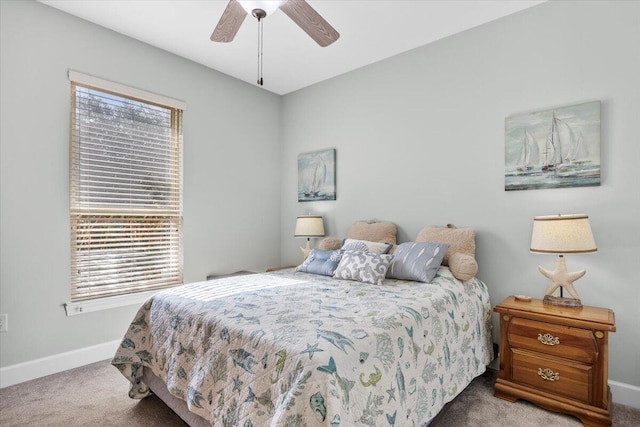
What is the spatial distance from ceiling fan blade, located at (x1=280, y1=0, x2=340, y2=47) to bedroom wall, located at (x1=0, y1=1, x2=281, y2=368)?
1.82m

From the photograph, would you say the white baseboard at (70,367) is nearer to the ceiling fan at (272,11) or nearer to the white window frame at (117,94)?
the white window frame at (117,94)

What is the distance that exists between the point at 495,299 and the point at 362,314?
1.58m

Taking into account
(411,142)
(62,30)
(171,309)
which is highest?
(62,30)

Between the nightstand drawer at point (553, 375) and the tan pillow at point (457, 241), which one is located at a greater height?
the tan pillow at point (457, 241)

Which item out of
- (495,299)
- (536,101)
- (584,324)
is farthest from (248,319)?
(536,101)

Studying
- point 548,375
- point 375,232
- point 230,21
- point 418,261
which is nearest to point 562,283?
point 548,375

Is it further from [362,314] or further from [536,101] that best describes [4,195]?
[536,101]

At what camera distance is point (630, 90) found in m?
2.18

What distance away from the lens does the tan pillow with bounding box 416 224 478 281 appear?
242cm

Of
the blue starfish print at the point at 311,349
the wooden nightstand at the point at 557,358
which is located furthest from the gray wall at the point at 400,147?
the blue starfish print at the point at 311,349

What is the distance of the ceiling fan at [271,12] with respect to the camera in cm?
190

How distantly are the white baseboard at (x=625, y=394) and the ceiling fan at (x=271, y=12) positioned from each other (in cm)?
291

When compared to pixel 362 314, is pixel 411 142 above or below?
above

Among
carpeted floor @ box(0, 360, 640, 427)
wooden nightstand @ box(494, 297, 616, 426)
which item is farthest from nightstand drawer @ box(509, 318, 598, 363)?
carpeted floor @ box(0, 360, 640, 427)
